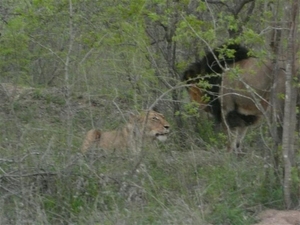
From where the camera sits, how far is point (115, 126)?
9938 millimetres

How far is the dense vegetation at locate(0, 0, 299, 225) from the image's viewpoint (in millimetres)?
8102

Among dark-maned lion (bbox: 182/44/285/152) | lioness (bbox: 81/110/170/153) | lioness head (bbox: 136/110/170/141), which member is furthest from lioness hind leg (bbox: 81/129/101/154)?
dark-maned lion (bbox: 182/44/285/152)

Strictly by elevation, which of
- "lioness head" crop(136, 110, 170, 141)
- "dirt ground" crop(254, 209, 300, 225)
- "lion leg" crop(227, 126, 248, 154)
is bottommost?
"lion leg" crop(227, 126, 248, 154)

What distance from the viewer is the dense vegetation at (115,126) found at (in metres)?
8.10

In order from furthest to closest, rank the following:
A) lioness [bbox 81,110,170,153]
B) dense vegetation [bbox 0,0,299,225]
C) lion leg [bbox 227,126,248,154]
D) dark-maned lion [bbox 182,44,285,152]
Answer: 1. dark-maned lion [bbox 182,44,285,152]
2. lion leg [bbox 227,126,248,154]
3. lioness [bbox 81,110,170,153]
4. dense vegetation [bbox 0,0,299,225]

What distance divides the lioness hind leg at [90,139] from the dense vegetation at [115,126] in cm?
11

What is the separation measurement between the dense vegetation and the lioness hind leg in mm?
113

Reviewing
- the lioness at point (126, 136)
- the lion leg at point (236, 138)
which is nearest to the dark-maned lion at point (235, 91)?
the lion leg at point (236, 138)

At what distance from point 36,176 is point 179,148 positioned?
2765 mm

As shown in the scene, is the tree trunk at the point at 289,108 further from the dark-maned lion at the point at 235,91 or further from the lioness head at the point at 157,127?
the dark-maned lion at the point at 235,91

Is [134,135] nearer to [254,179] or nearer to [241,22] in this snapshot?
[254,179]

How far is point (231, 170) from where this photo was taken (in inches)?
363

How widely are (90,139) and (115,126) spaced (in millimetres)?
549

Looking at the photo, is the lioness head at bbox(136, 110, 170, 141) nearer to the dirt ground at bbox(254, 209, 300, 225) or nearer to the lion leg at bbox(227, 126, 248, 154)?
the lion leg at bbox(227, 126, 248, 154)
